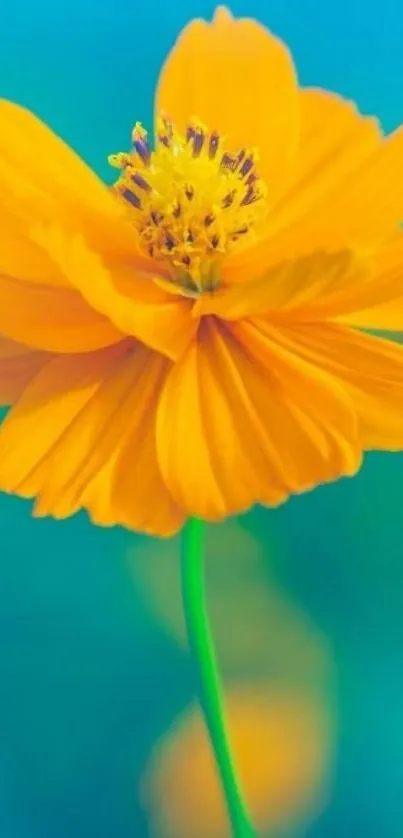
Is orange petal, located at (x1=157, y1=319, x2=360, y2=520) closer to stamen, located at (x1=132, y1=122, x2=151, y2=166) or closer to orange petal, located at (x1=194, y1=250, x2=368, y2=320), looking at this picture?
orange petal, located at (x1=194, y1=250, x2=368, y2=320)

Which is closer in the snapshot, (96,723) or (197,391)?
(197,391)

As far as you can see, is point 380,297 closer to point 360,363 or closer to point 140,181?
point 360,363

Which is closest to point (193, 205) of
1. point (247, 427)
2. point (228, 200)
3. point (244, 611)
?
point (228, 200)

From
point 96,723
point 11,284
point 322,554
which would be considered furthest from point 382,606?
point 11,284

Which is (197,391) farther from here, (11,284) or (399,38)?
(399,38)

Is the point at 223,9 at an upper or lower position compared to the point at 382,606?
upper

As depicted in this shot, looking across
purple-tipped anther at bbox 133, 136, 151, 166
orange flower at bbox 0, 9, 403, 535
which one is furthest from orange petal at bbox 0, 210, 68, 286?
purple-tipped anther at bbox 133, 136, 151, 166

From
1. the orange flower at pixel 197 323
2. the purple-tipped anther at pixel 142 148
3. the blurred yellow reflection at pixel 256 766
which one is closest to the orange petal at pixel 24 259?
the orange flower at pixel 197 323
